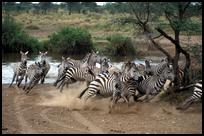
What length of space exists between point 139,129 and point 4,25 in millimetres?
23635

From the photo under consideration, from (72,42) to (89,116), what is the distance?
64.6 ft

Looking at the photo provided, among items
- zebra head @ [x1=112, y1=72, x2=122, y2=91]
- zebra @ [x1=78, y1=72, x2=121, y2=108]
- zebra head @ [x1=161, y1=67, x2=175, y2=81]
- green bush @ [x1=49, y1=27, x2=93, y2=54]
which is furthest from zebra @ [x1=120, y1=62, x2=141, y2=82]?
green bush @ [x1=49, y1=27, x2=93, y2=54]

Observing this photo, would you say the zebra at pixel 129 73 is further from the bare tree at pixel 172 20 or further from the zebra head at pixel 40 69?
the zebra head at pixel 40 69

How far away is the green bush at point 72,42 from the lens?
31234 mm

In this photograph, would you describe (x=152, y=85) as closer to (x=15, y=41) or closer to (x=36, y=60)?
(x=36, y=60)

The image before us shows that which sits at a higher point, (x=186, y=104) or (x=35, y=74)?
(x=35, y=74)

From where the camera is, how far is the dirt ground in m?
10.3

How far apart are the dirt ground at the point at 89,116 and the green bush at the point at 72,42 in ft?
54.4

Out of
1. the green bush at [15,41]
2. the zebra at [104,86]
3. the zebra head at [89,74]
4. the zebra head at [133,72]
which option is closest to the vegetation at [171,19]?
the zebra head at [133,72]

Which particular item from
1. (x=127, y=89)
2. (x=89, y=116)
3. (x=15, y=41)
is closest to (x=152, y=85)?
(x=127, y=89)

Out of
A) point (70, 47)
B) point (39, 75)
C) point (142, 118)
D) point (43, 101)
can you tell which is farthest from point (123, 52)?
point (142, 118)

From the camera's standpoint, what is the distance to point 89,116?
1178 centimetres

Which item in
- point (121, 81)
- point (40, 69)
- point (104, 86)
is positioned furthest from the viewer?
point (40, 69)

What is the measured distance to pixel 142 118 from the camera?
11.6 meters
